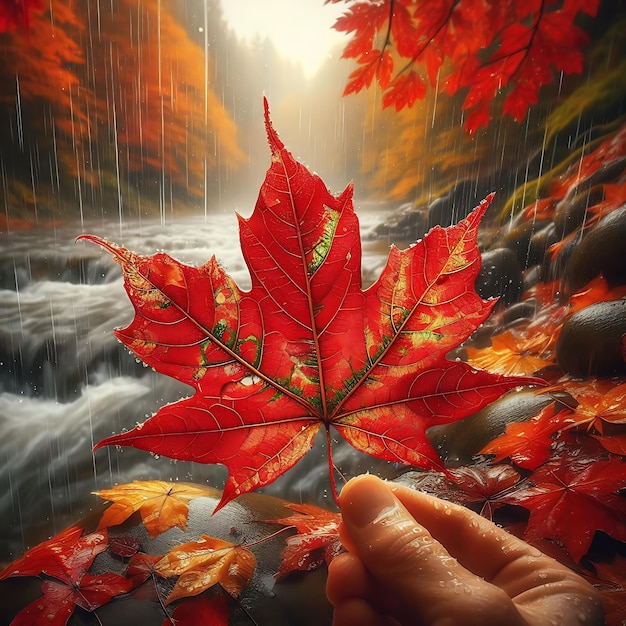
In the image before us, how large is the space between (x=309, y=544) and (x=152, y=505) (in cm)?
27

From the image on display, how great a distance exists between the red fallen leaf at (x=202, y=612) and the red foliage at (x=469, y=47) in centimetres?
111

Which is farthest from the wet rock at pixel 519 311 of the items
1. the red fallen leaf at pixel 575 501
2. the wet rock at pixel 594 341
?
the red fallen leaf at pixel 575 501

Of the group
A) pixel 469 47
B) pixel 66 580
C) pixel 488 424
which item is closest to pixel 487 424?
pixel 488 424

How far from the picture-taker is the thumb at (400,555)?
12.1 inches

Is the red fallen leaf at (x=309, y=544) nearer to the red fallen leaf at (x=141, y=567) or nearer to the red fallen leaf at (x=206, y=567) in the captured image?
the red fallen leaf at (x=206, y=567)

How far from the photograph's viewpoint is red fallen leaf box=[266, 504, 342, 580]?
1.78ft

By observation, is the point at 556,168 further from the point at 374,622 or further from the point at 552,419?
the point at 374,622

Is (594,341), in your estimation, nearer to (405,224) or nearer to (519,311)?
(519,311)

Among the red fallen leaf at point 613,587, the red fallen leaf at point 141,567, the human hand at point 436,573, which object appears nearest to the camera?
the human hand at point 436,573

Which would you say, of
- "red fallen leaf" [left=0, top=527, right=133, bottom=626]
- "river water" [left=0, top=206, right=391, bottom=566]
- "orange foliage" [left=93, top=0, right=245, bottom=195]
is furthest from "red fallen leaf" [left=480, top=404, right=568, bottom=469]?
"orange foliage" [left=93, top=0, right=245, bottom=195]

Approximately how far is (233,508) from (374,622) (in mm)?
343

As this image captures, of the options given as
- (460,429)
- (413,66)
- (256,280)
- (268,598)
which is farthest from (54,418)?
(413,66)

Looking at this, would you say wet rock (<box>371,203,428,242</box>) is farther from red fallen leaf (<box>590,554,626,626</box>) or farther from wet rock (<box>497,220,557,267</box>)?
red fallen leaf (<box>590,554,626,626</box>)

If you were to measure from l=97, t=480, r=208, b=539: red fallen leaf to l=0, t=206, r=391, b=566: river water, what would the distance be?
25cm
